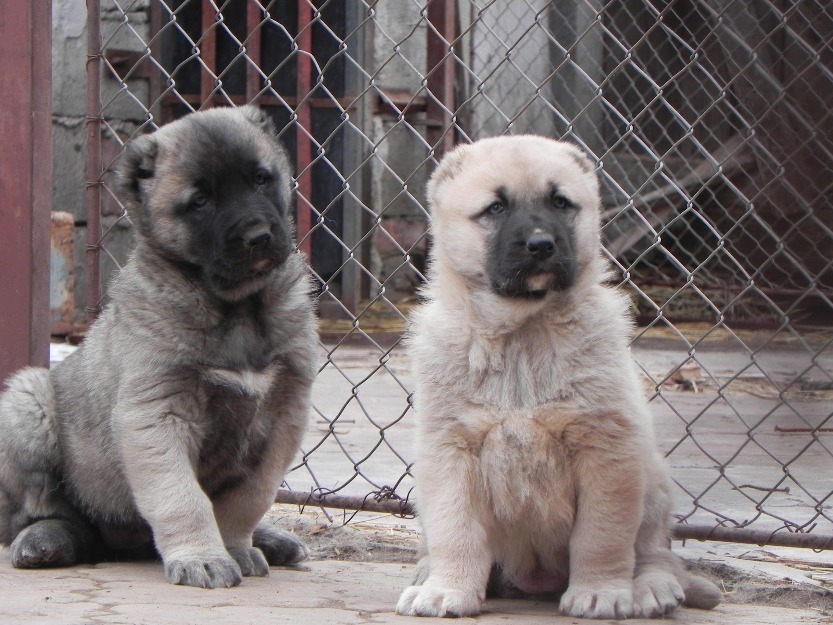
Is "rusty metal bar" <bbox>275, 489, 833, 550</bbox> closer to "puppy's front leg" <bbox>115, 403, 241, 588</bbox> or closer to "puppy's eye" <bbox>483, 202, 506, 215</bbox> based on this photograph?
"puppy's front leg" <bbox>115, 403, 241, 588</bbox>

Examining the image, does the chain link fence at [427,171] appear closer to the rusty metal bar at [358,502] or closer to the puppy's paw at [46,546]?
the rusty metal bar at [358,502]

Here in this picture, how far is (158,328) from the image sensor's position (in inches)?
116

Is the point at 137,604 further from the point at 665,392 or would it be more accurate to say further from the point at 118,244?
the point at 118,244

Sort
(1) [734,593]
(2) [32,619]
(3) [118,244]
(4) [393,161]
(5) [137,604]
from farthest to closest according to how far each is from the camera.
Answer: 1. (4) [393,161]
2. (3) [118,244]
3. (1) [734,593]
4. (5) [137,604]
5. (2) [32,619]

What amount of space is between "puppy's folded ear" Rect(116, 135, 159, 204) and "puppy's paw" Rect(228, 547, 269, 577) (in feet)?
3.21

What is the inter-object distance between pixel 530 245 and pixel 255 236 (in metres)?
0.72

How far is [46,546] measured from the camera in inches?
116

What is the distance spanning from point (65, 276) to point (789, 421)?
4.35 metres

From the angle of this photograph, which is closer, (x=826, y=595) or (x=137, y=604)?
(x=137, y=604)

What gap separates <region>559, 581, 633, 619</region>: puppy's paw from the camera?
2.41 m

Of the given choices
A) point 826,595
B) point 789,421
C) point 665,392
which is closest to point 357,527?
point 826,595

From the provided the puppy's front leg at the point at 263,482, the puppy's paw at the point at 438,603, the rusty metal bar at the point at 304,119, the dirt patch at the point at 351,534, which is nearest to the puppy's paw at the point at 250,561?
the puppy's front leg at the point at 263,482

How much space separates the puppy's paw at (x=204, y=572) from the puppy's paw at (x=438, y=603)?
18.5 inches

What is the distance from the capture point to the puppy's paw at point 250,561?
9.68 ft
